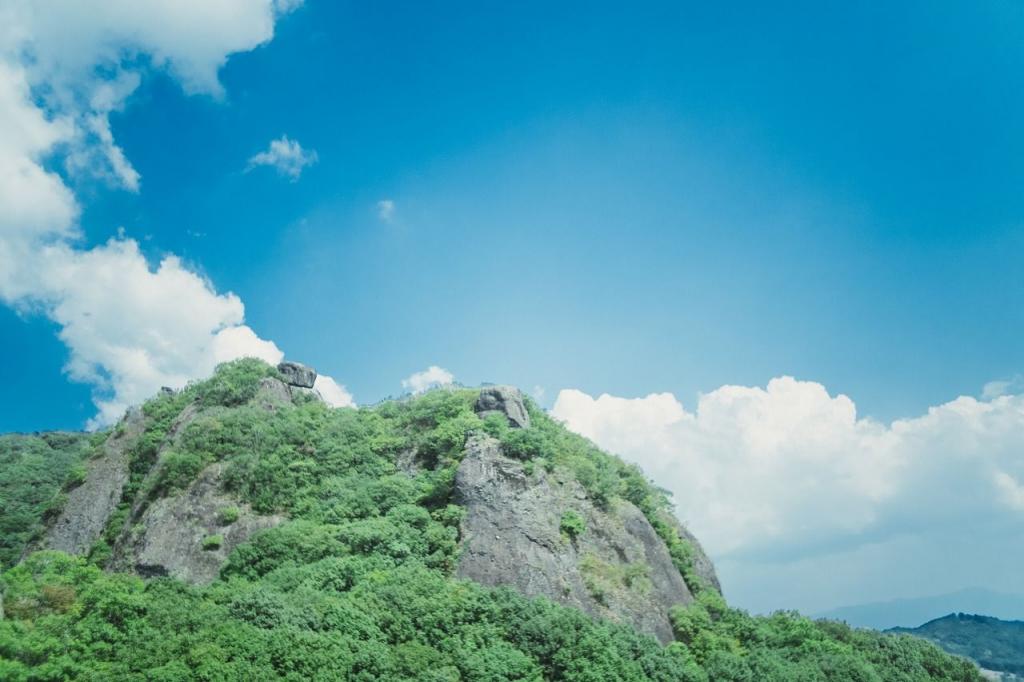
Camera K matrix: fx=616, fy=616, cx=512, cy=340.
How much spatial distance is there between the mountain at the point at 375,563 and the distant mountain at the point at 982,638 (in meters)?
118

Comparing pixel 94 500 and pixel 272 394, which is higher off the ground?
pixel 272 394

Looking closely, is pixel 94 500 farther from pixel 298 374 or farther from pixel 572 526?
pixel 572 526

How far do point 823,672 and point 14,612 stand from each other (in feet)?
115

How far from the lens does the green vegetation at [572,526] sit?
3275 cm

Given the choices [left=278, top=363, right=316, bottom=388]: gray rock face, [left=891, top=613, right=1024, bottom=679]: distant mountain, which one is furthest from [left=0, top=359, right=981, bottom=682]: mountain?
[left=891, top=613, right=1024, bottom=679]: distant mountain

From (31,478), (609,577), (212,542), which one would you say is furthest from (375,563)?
(31,478)

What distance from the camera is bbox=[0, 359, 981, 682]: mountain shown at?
868 inches

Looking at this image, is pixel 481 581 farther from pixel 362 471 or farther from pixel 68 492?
pixel 68 492

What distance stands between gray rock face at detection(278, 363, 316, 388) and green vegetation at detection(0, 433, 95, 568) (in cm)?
1358

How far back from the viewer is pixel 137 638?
21.5 meters

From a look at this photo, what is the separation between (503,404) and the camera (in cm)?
4047

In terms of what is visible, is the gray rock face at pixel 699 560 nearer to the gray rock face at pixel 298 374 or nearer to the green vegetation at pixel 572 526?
the green vegetation at pixel 572 526

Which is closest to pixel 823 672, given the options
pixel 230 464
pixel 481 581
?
pixel 481 581

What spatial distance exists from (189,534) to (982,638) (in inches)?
6559
